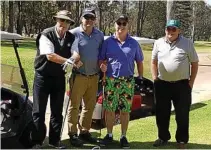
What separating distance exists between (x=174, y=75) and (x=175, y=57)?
0.25 meters

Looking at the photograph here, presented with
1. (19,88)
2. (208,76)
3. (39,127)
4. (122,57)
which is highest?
(122,57)

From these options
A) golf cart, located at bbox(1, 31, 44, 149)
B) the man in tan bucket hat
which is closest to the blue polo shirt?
the man in tan bucket hat

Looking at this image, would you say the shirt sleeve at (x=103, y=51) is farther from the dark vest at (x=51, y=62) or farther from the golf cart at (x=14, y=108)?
the golf cart at (x=14, y=108)

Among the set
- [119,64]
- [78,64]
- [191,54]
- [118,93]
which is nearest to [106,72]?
[119,64]

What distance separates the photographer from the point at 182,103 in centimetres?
539

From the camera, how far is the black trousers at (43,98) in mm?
4875

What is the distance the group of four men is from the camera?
16.1 ft

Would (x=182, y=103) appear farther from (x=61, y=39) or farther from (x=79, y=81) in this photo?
(x=61, y=39)

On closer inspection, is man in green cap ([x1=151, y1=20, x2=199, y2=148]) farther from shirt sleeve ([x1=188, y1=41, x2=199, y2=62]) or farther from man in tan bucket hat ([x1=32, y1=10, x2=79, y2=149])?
man in tan bucket hat ([x1=32, y1=10, x2=79, y2=149])

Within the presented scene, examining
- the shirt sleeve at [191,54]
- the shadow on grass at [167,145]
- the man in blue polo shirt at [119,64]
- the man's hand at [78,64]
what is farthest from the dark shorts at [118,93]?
the shirt sleeve at [191,54]

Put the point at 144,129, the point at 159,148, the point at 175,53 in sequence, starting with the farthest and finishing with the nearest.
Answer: the point at 144,129, the point at 159,148, the point at 175,53

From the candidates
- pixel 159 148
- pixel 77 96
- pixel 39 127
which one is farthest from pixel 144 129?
pixel 39 127

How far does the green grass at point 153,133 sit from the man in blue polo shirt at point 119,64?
2.21 feet

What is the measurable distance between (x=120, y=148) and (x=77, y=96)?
0.94 m
